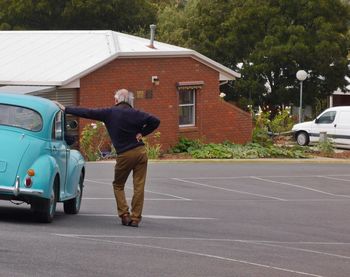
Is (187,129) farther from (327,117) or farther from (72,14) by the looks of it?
(72,14)

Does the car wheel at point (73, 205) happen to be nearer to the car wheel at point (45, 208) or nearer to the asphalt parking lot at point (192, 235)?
the asphalt parking lot at point (192, 235)

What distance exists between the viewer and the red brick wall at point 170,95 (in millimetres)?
37125

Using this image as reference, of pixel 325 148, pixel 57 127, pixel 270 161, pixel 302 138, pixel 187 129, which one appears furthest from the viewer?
pixel 302 138

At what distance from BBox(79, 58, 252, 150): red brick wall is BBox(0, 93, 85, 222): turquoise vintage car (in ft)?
73.2

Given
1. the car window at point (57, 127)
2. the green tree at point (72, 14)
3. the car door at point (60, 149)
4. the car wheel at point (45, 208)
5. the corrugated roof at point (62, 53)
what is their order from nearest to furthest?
the car wheel at point (45, 208)
the car door at point (60, 149)
the car window at point (57, 127)
the corrugated roof at point (62, 53)
the green tree at point (72, 14)

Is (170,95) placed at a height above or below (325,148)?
above

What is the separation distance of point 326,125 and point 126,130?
33949 millimetres

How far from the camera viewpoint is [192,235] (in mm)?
13641

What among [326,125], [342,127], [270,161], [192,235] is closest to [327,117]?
[326,125]

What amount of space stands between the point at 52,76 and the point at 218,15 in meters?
18.5

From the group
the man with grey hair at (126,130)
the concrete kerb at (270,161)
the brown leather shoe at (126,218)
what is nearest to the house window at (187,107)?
the concrete kerb at (270,161)

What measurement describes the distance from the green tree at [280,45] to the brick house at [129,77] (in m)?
8.29

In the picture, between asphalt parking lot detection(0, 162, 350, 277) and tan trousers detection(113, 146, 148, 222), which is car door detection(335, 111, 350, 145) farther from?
tan trousers detection(113, 146, 148, 222)

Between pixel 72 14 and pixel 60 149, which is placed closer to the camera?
pixel 60 149
